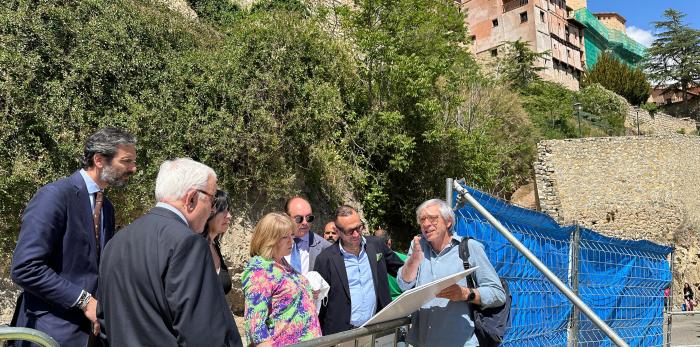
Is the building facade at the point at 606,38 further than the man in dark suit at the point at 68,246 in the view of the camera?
Yes

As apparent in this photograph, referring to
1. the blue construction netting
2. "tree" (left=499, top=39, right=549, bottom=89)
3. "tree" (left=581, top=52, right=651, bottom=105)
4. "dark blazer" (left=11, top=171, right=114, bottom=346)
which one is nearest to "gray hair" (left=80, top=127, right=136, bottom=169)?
"dark blazer" (left=11, top=171, right=114, bottom=346)

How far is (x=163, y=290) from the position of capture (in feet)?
6.43

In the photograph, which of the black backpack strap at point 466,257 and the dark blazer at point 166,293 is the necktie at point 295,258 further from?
the dark blazer at point 166,293

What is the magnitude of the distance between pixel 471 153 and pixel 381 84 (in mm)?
3074

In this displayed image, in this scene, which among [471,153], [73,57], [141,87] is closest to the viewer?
[73,57]

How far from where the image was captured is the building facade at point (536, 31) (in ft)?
146

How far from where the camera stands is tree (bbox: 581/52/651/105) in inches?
1706

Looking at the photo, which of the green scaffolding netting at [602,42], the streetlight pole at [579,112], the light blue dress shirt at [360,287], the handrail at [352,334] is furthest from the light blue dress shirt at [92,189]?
the green scaffolding netting at [602,42]

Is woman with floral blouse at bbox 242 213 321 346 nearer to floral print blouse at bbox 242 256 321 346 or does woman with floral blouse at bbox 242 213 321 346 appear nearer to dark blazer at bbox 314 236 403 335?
floral print blouse at bbox 242 256 321 346

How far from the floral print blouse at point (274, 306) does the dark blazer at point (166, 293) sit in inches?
35.8

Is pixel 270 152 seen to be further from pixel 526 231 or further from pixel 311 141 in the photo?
pixel 526 231

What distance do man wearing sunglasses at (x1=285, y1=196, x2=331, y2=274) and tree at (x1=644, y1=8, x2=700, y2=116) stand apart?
164 ft

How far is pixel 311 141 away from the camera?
1105 centimetres

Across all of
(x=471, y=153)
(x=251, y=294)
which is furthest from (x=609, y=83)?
(x=251, y=294)
